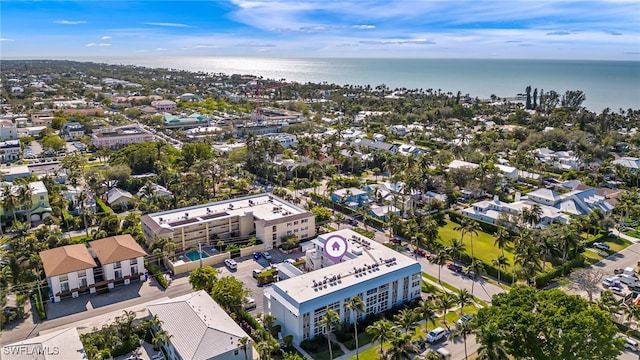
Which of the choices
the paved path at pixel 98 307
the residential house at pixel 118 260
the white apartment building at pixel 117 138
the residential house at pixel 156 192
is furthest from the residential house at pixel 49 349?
the white apartment building at pixel 117 138

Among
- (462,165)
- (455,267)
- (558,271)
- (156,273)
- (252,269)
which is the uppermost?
(462,165)

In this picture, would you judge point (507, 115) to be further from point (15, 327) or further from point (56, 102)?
point (56, 102)

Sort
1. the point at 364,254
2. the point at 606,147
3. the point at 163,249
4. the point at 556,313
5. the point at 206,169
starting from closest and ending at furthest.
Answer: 1. the point at 556,313
2. the point at 364,254
3. the point at 163,249
4. the point at 206,169
5. the point at 606,147

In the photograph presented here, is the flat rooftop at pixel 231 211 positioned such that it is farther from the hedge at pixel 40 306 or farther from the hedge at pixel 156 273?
the hedge at pixel 40 306

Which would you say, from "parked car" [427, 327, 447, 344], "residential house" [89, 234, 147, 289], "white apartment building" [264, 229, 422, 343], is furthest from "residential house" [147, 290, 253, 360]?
"parked car" [427, 327, 447, 344]

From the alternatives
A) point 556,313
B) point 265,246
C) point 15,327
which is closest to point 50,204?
point 15,327

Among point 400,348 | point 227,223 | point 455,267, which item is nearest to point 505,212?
point 455,267

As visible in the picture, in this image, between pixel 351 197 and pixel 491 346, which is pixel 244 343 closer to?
pixel 491 346
